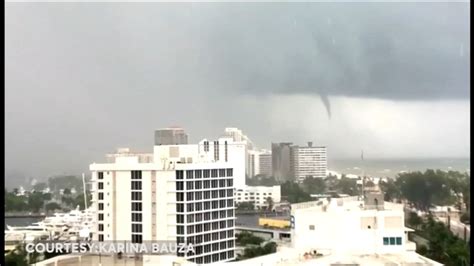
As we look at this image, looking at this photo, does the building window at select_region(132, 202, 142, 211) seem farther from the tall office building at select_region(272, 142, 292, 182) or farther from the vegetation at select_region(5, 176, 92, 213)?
the tall office building at select_region(272, 142, 292, 182)

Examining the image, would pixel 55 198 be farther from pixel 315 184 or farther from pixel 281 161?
pixel 315 184

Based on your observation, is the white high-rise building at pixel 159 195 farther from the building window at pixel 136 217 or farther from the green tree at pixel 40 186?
the green tree at pixel 40 186

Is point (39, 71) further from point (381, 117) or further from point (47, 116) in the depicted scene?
point (381, 117)

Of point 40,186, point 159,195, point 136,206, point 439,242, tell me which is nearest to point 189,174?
point 159,195

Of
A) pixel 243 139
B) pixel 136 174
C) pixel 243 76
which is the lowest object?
pixel 136 174

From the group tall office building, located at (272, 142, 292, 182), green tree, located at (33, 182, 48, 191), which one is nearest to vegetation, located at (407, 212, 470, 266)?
tall office building, located at (272, 142, 292, 182)

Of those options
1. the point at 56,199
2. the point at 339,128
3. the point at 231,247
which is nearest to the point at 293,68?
the point at 339,128
